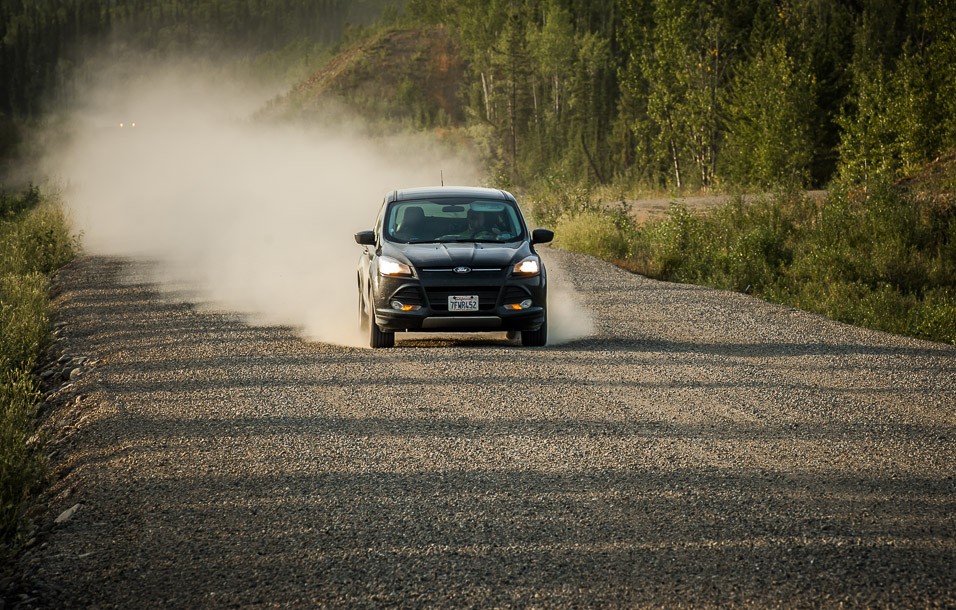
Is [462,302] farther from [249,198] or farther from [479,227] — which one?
[249,198]

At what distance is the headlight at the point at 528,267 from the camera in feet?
41.4

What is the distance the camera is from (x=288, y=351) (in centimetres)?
1329

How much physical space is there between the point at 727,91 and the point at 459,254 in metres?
45.4

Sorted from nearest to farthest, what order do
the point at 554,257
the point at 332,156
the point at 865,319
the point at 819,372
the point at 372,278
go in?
1. the point at 819,372
2. the point at 372,278
3. the point at 865,319
4. the point at 554,257
5. the point at 332,156

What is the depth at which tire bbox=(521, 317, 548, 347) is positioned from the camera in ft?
43.3

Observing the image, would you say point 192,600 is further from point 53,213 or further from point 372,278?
point 53,213

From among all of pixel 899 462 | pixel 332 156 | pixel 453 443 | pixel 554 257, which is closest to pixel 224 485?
pixel 453 443

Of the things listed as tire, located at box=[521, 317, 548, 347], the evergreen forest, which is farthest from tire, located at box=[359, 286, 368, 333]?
the evergreen forest

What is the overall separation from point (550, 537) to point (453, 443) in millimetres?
2392

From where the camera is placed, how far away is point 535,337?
13.2 m

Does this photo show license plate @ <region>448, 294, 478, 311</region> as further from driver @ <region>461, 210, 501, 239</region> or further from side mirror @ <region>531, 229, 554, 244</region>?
driver @ <region>461, 210, 501, 239</region>

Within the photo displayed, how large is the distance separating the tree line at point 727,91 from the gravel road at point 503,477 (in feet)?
72.0

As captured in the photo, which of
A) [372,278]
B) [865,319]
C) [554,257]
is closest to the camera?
[372,278]

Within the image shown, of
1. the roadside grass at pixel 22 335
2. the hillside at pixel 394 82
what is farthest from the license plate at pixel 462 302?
the hillside at pixel 394 82
